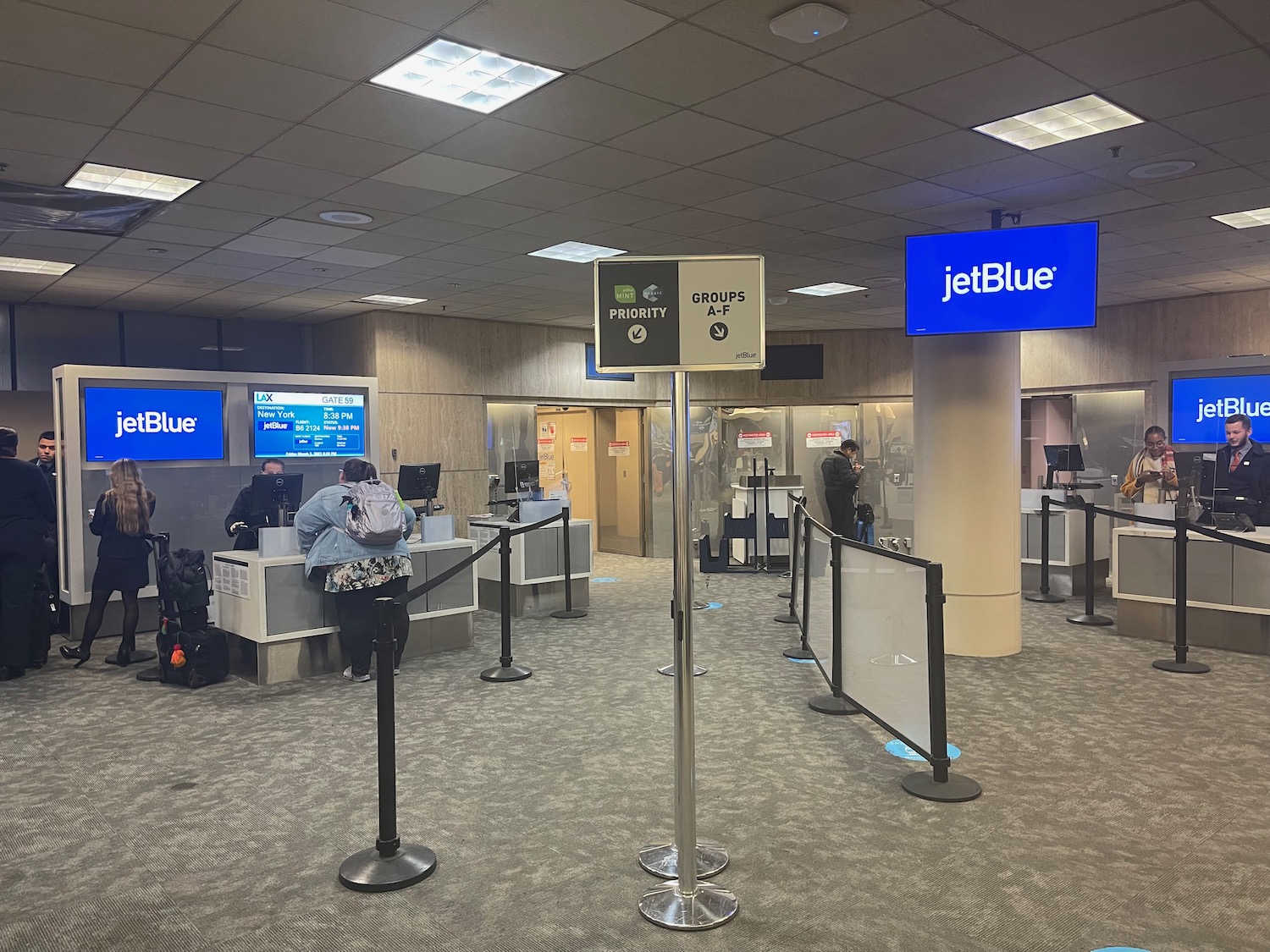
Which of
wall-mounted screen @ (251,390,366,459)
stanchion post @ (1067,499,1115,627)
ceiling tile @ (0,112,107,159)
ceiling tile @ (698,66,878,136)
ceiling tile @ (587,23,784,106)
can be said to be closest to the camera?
ceiling tile @ (587,23,784,106)

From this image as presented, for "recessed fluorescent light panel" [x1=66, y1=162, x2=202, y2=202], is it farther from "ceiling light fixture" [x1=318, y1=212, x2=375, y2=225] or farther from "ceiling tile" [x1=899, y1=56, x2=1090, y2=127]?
"ceiling tile" [x1=899, y1=56, x2=1090, y2=127]

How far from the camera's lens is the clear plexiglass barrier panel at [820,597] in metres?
5.92

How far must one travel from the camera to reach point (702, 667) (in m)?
6.87

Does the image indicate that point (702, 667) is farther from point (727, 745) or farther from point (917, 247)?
point (917, 247)

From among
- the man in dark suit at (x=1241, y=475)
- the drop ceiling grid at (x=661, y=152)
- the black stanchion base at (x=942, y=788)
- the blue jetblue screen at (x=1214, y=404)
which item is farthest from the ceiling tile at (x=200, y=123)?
the blue jetblue screen at (x=1214, y=404)

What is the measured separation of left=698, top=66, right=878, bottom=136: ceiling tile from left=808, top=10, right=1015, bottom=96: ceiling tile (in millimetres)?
105

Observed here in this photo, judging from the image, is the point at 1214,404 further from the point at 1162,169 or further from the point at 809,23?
the point at 809,23

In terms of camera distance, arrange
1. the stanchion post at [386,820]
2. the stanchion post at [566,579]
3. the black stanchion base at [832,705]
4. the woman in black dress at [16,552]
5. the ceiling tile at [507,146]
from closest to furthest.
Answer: the stanchion post at [386,820] → the ceiling tile at [507,146] → the black stanchion base at [832,705] → the woman in black dress at [16,552] → the stanchion post at [566,579]

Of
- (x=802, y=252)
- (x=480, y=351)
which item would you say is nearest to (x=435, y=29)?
(x=802, y=252)

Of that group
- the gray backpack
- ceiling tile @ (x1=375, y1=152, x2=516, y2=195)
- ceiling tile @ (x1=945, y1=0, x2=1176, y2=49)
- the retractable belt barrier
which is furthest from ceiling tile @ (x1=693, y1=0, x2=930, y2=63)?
the gray backpack

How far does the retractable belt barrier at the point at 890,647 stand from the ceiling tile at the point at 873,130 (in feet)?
7.45

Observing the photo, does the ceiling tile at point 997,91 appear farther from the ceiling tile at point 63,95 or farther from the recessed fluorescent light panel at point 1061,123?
the ceiling tile at point 63,95

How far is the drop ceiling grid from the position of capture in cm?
402

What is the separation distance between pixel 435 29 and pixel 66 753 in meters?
4.31
